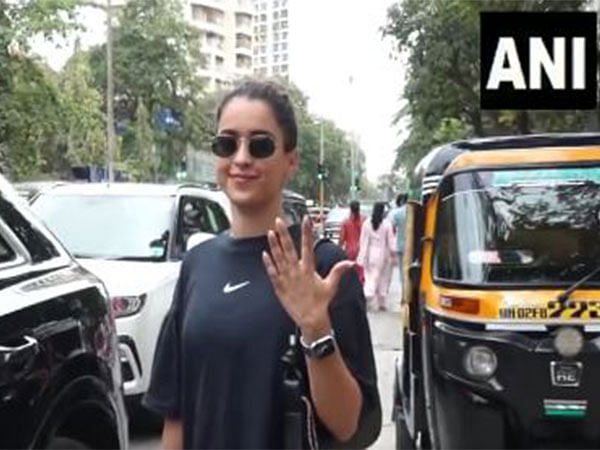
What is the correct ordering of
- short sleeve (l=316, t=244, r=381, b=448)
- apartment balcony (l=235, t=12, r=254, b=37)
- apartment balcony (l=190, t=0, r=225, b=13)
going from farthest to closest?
1. apartment balcony (l=235, t=12, r=254, b=37)
2. apartment balcony (l=190, t=0, r=225, b=13)
3. short sleeve (l=316, t=244, r=381, b=448)

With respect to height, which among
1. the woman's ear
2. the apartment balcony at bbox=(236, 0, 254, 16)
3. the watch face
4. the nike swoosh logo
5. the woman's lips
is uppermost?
the apartment balcony at bbox=(236, 0, 254, 16)

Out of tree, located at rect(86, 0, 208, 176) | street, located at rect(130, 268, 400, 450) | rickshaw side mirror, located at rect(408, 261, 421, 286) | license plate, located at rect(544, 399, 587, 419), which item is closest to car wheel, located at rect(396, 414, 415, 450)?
street, located at rect(130, 268, 400, 450)

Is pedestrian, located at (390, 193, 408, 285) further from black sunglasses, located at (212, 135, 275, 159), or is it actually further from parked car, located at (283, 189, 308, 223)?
black sunglasses, located at (212, 135, 275, 159)

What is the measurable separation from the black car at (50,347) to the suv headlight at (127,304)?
278 cm

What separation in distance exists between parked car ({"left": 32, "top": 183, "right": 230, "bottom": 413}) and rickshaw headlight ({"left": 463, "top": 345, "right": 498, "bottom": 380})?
282cm

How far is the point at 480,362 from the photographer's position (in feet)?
16.7

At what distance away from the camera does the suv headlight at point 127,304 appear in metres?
7.35

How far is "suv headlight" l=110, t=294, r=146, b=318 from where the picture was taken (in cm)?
735

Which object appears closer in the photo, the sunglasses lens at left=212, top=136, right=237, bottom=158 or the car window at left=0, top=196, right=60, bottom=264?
the sunglasses lens at left=212, top=136, right=237, bottom=158

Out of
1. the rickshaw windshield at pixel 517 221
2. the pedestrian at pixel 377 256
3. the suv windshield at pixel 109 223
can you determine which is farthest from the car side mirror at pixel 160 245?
the pedestrian at pixel 377 256

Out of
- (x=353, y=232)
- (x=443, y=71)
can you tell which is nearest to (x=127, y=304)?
(x=353, y=232)

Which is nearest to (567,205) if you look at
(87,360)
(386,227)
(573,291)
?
(573,291)

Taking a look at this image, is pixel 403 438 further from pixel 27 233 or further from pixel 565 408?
pixel 27 233

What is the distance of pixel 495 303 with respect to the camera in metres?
5.13
